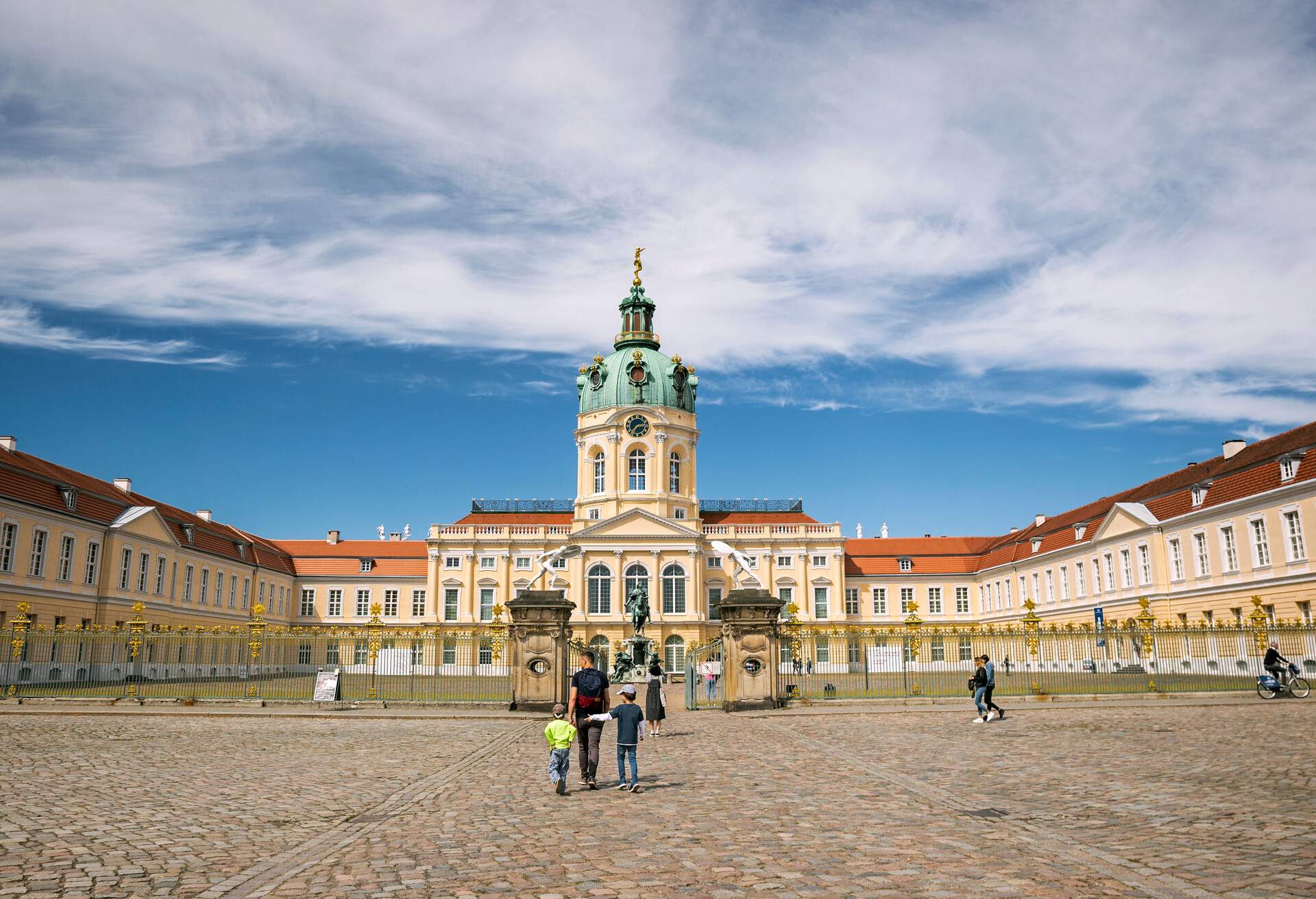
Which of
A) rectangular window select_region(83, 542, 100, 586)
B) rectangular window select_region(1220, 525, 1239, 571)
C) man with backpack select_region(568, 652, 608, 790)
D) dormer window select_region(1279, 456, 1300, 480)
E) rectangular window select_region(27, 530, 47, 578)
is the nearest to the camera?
man with backpack select_region(568, 652, 608, 790)

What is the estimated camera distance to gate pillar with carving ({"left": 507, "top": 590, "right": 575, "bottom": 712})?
25688 mm

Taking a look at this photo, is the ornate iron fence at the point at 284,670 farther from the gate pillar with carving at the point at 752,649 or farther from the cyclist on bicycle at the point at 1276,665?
the cyclist on bicycle at the point at 1276,665

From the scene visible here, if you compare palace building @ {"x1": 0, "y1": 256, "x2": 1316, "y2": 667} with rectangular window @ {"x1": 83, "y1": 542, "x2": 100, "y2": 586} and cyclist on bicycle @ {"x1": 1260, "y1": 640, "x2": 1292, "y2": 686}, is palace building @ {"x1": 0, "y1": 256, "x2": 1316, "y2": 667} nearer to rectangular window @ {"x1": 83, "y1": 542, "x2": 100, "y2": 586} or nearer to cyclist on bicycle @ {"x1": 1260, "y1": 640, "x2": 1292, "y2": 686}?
rectangular window @ {"x1": 83, "y1": 542, "x2": 100, "y2": 586}

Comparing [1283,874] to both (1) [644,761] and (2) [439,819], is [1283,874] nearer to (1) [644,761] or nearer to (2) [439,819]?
(2) [439,819]

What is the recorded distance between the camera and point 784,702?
2762cm

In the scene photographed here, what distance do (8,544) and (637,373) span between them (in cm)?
4375

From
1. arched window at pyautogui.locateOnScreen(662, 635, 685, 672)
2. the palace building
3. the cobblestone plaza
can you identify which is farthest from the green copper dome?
the cobblestone plaza

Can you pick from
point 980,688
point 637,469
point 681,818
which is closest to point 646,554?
point 637,469

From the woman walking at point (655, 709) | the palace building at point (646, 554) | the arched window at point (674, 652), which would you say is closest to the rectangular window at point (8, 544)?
the palace building at point (646, 554)

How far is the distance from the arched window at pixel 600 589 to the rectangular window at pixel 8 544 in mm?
37449

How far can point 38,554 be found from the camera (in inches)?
1864

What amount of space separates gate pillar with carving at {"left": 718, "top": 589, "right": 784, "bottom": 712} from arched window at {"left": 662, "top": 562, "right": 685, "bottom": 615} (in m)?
46.3

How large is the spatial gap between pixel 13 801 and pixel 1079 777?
42.2 ft

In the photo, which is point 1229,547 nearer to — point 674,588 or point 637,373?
point 674,588
